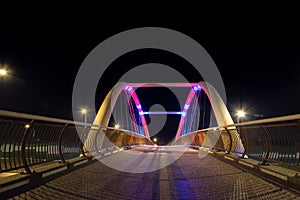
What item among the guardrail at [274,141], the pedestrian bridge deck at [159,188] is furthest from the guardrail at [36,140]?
the guardrail at [274,141]

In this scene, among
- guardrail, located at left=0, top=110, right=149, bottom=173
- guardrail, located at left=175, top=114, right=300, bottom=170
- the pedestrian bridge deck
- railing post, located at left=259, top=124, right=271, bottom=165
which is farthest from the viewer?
railing post, located at left=259, top=124, right=271, bottom=165

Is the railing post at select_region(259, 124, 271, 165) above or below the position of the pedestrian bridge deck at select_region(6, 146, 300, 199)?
above

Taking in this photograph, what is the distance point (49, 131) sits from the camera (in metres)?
6.38

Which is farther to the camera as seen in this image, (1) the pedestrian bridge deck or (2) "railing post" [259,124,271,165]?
(2) "railing post" [259,124,271,165]

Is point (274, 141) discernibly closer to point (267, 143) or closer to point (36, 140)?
point (267, 143)

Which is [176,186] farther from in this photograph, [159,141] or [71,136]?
[159,141]

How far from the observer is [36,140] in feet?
19.8

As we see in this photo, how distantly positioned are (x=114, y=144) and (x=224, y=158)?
5.46 meters

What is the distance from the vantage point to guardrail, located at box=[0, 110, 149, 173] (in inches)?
187

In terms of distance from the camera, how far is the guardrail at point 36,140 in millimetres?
4750

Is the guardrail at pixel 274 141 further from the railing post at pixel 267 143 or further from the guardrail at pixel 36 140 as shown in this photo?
the guardrail at pixel 36 140

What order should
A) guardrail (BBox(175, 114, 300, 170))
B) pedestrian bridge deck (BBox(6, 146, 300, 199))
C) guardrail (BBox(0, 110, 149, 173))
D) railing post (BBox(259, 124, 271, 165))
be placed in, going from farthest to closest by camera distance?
1. railing post (BBox(259, 124, 271, 165))
2. guardrail (BBox(175, 114, 300, 170))
3. guardrail (BBox(0, 110, 149, 173))
4. pedestrian bridge deck (BBox(6, 146, 300, 199))

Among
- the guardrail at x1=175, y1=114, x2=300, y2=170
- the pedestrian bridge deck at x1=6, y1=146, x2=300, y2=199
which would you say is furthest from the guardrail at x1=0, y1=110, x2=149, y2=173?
the guardrail at x1=175, y1=114, x2=300, y2=170

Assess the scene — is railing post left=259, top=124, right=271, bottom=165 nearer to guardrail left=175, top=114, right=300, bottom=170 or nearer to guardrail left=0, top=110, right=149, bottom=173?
guardrail left=175, top=114, right=300, bottom=170
